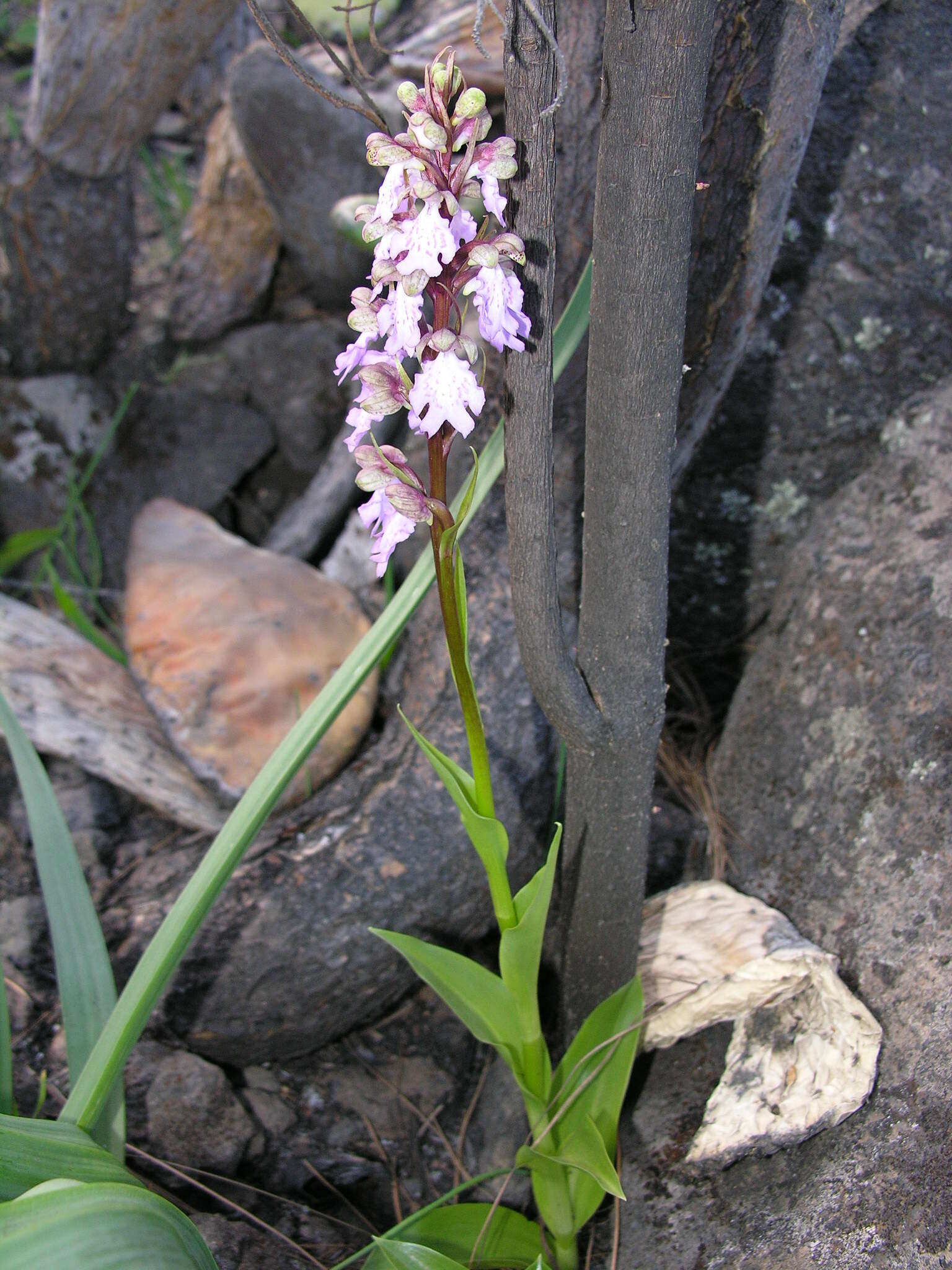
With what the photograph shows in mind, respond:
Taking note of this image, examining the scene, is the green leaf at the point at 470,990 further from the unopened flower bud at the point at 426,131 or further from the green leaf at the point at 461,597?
the unopened flower bud at the point at 426,131

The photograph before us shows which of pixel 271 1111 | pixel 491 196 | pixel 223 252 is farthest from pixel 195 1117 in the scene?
pixel 223 252

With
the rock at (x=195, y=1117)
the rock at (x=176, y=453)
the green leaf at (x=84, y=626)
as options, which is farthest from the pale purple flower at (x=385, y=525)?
the rock at (x=176, y=453)

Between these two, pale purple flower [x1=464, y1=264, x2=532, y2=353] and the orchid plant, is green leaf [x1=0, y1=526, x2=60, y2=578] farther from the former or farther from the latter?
pale purple flower [x1=464, y1=264, x2=532, y2=353]

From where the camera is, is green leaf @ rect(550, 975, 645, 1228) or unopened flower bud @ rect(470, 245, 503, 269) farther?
green leaf @ rect(550, 975, 645, 1228)

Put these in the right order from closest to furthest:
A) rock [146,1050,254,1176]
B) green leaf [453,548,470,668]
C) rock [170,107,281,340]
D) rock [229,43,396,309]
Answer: green leaf [453,548,470,668]
rock [146,1050,254,1176]
rock [229,43,396,309]
rock [170,107,281,340]

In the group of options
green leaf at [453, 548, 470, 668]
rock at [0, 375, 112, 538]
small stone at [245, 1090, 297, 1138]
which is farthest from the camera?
rock at [0, 375, 112, 538]

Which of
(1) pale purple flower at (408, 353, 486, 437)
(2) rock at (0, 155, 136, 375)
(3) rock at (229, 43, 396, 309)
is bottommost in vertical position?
(1) pale purple flower at (408, 353, 486, 437)

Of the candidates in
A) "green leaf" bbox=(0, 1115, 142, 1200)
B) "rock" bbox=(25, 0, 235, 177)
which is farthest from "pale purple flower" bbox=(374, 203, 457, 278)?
"rock" bbox=(25, 0, 235, 177)
